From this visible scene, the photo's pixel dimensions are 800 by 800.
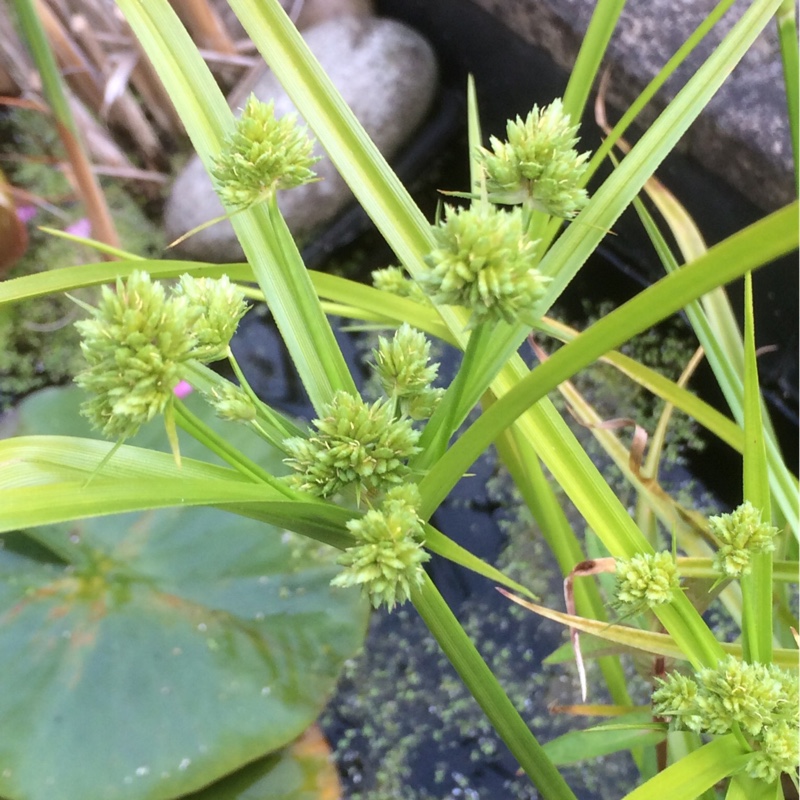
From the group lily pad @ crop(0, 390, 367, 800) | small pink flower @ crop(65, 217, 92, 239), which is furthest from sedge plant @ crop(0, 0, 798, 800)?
small pink flower @ crop(65, 217, 92, 239)

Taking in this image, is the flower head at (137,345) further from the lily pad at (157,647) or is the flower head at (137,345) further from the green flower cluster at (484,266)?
the lily pad at (157,647)

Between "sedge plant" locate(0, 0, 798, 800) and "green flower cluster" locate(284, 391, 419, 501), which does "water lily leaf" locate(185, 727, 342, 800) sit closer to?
"sedge plant" locate(0, 0, 798, 800)

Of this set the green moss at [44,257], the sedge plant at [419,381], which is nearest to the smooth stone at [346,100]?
the green moss at [44,257]

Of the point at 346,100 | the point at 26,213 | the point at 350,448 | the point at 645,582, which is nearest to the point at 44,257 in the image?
the point at 26,213

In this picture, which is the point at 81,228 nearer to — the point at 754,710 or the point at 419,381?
the point at 419,381

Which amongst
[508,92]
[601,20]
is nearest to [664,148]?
[601,20]

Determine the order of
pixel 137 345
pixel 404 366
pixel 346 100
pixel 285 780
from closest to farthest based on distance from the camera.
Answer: pixel 137 345 → pixel 404 366 → pixel 285 780 → pixel 346 100
